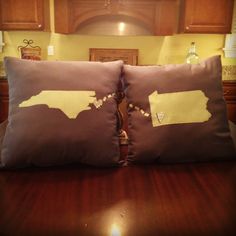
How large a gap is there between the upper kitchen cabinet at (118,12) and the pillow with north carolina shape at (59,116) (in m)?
2.13

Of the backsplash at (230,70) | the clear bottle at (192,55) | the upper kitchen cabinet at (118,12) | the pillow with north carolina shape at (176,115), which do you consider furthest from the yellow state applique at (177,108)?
the backsplash at (230,70)

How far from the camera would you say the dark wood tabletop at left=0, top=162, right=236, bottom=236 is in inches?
Answer: 30.5

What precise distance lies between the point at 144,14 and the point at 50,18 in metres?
1.09

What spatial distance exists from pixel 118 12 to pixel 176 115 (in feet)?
7.46

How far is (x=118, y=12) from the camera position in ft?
10.2

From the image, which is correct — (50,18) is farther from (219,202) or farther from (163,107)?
(219,202)

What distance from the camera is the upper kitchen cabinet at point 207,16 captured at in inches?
119

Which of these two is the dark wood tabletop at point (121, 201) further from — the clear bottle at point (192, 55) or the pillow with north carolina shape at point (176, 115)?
the clear bottle at point (192, 55)

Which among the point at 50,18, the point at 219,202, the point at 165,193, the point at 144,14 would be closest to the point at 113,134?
the point at 165,193

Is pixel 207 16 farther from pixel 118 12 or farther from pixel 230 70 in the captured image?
pixel 118 12

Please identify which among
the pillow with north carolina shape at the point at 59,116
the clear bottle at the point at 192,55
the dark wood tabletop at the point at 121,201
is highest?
the clear bottle at the point at 192,55

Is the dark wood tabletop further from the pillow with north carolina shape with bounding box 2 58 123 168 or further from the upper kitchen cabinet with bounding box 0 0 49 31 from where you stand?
the upper kitchen cabinet with bounding box 0 0 49 31

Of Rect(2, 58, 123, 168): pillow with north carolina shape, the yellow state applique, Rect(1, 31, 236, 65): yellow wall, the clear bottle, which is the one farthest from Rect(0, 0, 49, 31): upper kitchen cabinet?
the yellow state applique

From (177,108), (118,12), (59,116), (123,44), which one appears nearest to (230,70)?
(123,44)
